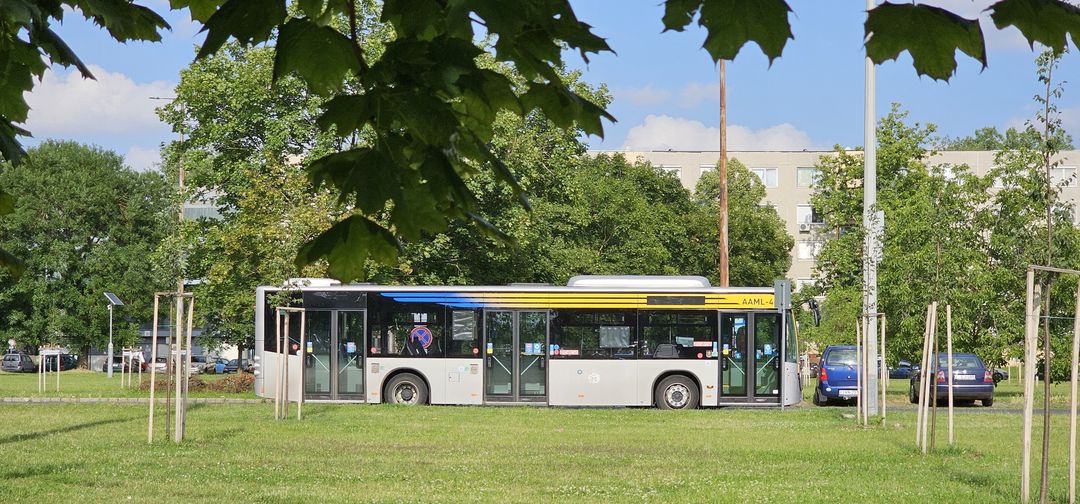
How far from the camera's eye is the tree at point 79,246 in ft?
214

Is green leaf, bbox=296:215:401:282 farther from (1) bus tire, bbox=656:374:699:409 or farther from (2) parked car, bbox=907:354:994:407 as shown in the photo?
(2) parked car, bbox=907:354:994:407

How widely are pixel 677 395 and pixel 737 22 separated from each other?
84.5 ft

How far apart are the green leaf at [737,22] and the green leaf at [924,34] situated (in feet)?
0.95

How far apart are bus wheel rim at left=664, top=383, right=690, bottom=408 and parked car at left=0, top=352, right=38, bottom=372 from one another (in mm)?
57964

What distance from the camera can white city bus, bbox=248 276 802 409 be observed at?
2819 centimetres

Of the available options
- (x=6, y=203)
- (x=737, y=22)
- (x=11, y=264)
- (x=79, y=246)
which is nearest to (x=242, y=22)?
(x=737, y=22)

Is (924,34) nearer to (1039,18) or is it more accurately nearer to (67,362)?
(1039,18)

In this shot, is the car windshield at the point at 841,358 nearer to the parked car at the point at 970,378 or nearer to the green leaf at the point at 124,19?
the parked car at the point at 970,378

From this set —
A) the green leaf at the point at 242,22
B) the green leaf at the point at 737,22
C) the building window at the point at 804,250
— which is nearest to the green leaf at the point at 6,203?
the green leaf at the point at 242,22

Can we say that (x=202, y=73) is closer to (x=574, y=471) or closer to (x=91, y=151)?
(x=574, y=471)

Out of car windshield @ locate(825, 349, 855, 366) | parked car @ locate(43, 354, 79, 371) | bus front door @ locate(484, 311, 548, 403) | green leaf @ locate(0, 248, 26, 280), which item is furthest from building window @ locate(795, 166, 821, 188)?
green leaf @ locate(0, 248, 26, 280)

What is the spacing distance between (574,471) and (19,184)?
2172 inches

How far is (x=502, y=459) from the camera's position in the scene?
50.0 ft

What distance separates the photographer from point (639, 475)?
13500mm
